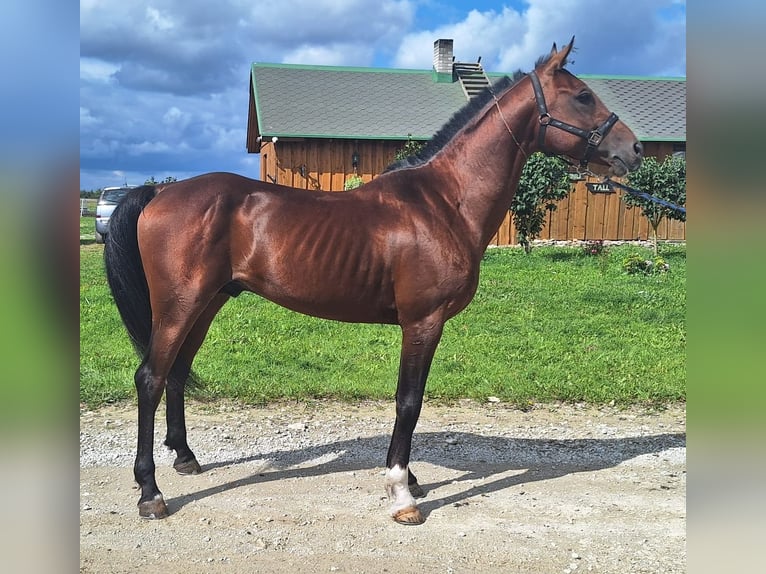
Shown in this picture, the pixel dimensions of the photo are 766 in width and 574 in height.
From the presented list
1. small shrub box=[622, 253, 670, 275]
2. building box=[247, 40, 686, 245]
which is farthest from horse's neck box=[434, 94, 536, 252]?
building box=[247, 40, 686, 245]

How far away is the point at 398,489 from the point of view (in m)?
3.83

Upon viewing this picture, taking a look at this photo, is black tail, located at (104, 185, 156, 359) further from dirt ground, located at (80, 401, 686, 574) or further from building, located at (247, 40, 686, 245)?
building, located at (247, 40, 686, 245)

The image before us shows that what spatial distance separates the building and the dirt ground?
1273cm

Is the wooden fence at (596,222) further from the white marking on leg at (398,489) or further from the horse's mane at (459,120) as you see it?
the white marking on leg at (398,489)

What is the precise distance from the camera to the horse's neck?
3967mm

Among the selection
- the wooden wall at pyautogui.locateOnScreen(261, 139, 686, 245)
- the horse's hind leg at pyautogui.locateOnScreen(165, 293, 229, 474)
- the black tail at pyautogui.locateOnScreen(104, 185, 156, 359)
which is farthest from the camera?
the wooden wall at pyautogui.locateOnScreen(261, 139, 686, 245)

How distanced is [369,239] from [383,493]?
1684mm

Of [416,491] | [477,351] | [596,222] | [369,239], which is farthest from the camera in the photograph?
[596,222]

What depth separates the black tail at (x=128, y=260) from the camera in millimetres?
4020

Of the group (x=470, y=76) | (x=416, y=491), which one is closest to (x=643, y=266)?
(x=416, y=491)

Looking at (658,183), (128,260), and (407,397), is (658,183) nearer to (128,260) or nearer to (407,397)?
(407,397)
